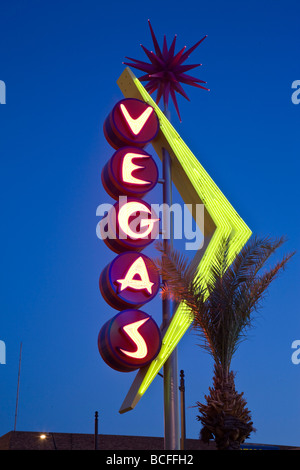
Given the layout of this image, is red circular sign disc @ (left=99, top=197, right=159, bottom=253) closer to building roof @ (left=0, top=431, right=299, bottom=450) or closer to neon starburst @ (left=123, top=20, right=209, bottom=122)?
neon starburst @ (left=123, top=20, right=209, bottom=122)

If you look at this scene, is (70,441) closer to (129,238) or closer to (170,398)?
(170,398)

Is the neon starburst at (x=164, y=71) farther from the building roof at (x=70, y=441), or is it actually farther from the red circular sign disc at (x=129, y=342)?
the building roof at (x=70, y=441)

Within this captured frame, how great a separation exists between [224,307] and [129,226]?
13.0 ft

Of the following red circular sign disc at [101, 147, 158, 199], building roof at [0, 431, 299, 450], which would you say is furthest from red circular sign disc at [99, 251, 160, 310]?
building roof at [0, 431, 299, 450]

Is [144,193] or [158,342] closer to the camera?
[158,342]

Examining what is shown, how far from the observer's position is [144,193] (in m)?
15.8

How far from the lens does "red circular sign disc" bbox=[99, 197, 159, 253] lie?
14859 mm

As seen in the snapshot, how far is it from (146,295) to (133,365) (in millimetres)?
1922

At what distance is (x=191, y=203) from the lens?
16453 millimetres

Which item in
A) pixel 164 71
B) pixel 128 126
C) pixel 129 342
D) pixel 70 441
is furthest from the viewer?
pixel 70 441

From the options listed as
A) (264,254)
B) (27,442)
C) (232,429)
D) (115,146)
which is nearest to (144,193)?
(115,146)

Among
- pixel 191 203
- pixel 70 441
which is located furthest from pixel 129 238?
pixel 70 441

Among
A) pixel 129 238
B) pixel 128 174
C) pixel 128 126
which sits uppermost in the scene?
pixel 128 126

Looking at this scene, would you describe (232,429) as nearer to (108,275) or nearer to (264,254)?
(264,254)
